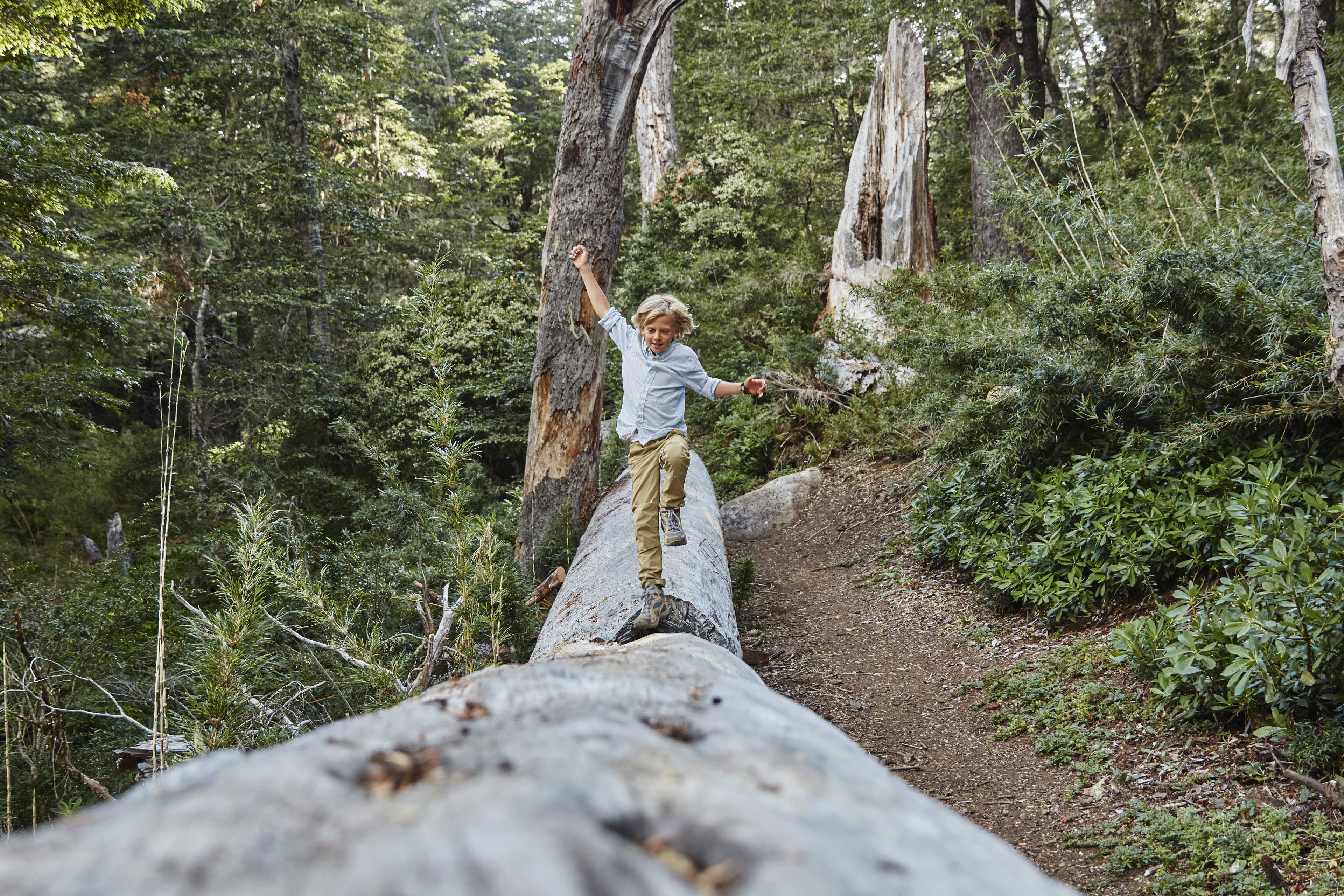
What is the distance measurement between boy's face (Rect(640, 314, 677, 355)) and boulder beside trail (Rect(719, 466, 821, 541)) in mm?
4957

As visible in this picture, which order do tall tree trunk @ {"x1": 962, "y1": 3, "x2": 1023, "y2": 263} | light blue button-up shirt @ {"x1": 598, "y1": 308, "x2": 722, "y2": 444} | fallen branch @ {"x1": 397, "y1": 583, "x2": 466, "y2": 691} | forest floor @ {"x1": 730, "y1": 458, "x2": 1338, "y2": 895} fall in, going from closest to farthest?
forest floor @ {"x1": 730, "y1": 458, "x2": 1338, "y2": 895}
fallen branch @ {"x1": 397, "y1": 583, "x2": 466, "y2": 691}
light blue button-up shirt @ {"x1": 598, "y1": 308, "x2": 722, "y2": 444}
tall tree trunk @ {"x1": 962, "y1": 3, "x2": 1023, "y2": 263}

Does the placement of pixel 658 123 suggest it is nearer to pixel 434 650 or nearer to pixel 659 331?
pixel 659 331

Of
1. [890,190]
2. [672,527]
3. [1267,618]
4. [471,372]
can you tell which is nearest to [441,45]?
[471,372]

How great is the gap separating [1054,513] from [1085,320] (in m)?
1.36

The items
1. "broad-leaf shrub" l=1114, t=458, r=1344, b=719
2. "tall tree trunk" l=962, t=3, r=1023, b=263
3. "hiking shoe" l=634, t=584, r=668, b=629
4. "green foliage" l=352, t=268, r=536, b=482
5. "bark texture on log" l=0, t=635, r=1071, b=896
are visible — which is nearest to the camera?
"bark texture on log" l=0, t=635, r=1071, b=896

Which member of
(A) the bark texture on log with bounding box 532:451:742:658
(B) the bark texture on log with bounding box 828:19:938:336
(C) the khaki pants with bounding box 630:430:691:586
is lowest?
(A) the bark texture on log with bounding box 532:451:742:658

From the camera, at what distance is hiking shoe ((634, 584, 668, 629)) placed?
12.6ft

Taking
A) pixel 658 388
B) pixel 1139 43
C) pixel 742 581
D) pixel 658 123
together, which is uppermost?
pixel 1139 43

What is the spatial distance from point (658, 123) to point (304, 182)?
640 centimetres

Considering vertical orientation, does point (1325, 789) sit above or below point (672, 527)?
below

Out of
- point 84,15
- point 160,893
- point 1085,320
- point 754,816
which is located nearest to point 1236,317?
point 1085,320

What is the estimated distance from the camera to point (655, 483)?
171 inches

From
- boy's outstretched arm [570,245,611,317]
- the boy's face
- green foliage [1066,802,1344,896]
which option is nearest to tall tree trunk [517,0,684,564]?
boy's outstretched arm [570,245,611,317]

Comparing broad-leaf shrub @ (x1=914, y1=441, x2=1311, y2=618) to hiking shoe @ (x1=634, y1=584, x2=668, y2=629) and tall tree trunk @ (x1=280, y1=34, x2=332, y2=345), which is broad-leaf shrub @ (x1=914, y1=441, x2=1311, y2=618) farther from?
tall tree trunk @ (x1=280, y1=34, x2=332, y2=345)
